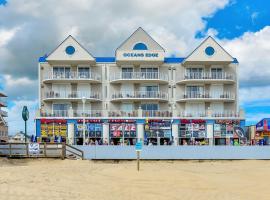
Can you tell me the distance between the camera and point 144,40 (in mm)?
51219

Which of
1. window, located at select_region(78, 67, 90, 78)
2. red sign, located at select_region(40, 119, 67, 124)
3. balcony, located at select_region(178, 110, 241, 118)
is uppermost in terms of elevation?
window, located at select_region(78, 67, 90, 78)

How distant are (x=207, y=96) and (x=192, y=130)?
16.4 feet

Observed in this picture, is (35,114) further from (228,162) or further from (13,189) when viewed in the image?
(13,189)

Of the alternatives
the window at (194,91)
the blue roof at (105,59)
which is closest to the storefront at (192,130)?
the window at (194,91)

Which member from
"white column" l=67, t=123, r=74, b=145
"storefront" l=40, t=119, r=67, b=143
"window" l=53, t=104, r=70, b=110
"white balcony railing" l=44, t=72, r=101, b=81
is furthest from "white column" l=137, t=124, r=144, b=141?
"window" l=53, t=104, r=70, b=110

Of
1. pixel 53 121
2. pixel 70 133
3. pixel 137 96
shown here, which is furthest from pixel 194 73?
pixel 53 121

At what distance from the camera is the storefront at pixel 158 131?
4853 cm

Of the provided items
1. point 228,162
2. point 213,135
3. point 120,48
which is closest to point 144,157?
point 228,162

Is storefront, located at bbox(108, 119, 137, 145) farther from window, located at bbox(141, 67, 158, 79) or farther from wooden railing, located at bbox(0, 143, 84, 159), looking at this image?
wooden railing, located at bbox(0, 143, 84, 159)

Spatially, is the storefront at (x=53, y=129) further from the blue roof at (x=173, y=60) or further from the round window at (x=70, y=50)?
the blue roof at (x=173, y=60)

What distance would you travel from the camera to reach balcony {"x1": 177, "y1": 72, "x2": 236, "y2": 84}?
5034cm

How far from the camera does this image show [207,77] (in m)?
50.7

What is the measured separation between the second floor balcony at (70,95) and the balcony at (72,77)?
1.52 m

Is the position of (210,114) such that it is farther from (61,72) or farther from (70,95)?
(61,72)
